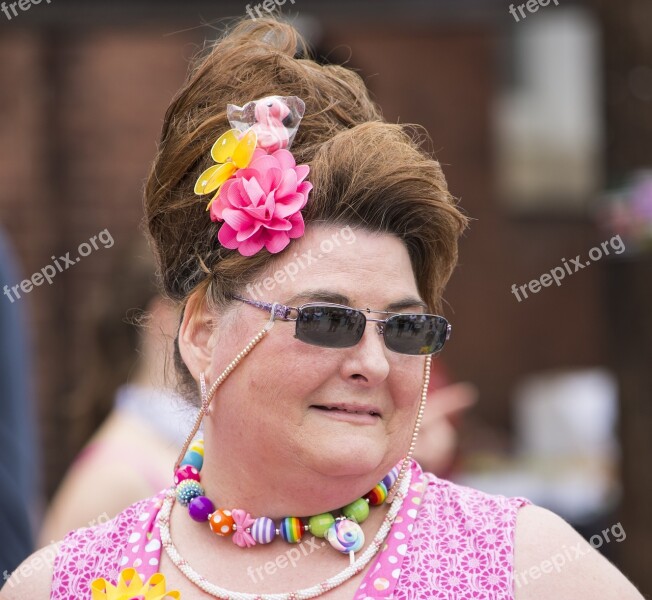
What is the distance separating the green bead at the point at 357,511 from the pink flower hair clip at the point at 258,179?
524 mm

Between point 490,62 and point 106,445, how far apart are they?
17.8 ft

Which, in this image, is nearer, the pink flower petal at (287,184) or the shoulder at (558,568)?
the shoulder at (558,568)

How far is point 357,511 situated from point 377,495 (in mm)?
61

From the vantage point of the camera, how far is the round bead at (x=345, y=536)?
216 cm

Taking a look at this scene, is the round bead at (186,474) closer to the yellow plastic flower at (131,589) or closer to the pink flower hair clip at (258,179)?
the yellow plastic flower at (131,589)

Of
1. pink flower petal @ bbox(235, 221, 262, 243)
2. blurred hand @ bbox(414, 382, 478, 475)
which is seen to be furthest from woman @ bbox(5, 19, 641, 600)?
blurred hand @ bbox(414, 382, 478, 475)

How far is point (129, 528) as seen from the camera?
2387 mm

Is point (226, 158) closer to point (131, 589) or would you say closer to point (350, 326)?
point (350, 326)

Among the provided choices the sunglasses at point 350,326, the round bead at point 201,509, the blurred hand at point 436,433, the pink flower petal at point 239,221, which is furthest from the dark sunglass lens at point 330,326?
the blurred hand at point 436,433

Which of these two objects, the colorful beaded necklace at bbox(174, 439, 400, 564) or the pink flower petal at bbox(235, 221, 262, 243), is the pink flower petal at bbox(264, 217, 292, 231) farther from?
the colorful beaded necklace at bbox(174, 439, 400, 564)

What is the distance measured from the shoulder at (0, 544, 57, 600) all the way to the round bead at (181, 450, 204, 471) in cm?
33

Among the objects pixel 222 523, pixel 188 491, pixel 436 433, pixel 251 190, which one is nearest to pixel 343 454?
pixel 222 523

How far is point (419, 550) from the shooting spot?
217 cm

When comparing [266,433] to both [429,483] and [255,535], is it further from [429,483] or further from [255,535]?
[429,483]
